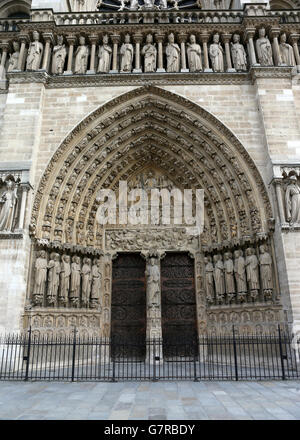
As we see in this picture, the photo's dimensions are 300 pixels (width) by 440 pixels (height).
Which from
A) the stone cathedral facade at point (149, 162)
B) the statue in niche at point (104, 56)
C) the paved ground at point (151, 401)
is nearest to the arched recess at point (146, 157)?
the stone cathedral facade at point (149, 162)

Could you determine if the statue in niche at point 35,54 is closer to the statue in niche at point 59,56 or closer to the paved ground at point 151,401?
the statue in niche at point 59,56

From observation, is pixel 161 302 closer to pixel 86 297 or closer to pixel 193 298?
pixel 193 298

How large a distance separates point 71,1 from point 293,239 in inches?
474

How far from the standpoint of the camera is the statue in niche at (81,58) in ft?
33.8

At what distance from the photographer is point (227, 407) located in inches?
171

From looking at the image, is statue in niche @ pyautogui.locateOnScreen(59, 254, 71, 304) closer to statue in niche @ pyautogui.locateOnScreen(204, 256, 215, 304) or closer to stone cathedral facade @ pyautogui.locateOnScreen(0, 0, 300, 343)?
stone cathedral facade @ pyautogui.locateOnScreen(0, 0, 300, 343)

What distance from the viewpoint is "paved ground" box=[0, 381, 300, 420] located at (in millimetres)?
4008

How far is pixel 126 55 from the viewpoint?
10.4 m

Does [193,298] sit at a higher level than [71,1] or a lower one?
lower

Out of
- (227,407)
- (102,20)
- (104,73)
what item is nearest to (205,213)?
(104,73)

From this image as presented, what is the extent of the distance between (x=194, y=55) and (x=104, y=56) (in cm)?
285

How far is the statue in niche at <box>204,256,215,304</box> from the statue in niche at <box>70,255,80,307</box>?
146 inches

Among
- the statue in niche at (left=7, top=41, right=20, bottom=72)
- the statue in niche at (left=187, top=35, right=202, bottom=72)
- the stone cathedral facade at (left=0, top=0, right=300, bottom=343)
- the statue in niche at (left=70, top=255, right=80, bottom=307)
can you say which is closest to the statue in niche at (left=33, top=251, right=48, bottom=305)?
the stone cathedral facade at (left=0, top=0, right=300, bottom=343)

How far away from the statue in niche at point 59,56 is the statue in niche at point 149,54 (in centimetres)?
256
